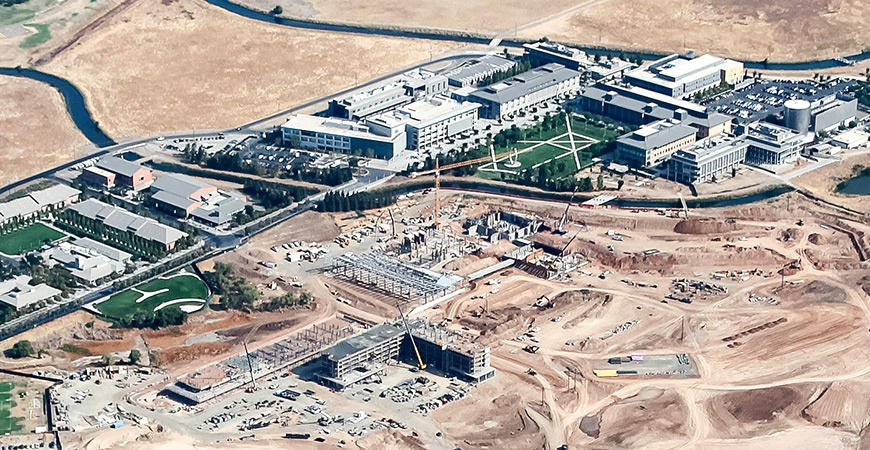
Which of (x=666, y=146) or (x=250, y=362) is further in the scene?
(x=666, y=146)

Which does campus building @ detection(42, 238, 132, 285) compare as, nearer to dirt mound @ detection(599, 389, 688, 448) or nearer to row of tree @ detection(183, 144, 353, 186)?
row of tree @ detection(183, 144, 353, 186)

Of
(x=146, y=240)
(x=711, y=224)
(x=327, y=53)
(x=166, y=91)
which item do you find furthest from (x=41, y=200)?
(x=711, y=224)

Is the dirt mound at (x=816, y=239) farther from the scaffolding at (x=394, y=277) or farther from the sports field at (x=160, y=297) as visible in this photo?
the sports field at (x=160, y=297)

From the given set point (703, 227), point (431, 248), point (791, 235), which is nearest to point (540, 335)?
point (431, 248)

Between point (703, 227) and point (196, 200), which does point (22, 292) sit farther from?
point (703, 227)

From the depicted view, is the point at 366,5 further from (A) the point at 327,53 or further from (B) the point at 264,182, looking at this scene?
(B) the point at 264,182
